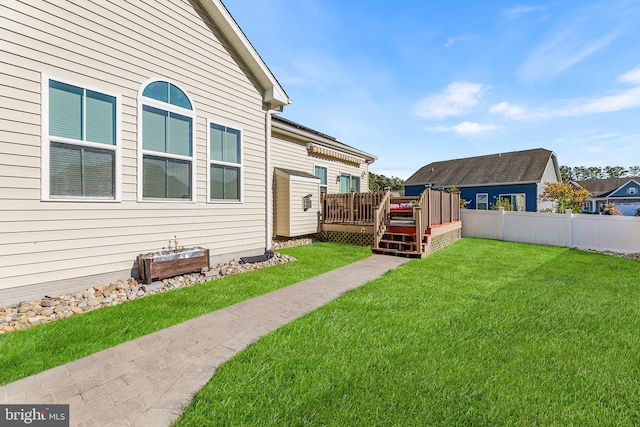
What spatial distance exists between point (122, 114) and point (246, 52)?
3.53 metres

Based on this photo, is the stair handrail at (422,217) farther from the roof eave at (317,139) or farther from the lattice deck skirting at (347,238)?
the roof eave at (317,139)

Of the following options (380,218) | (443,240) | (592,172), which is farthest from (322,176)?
(592,172)

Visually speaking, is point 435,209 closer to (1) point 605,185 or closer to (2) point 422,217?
(2) point 422,217

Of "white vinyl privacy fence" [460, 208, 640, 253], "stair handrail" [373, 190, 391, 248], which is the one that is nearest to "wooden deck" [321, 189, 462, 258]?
"stair handrail" [373, 190, 391, 248]

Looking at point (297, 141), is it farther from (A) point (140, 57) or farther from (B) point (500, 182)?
(B) point (500, 182)

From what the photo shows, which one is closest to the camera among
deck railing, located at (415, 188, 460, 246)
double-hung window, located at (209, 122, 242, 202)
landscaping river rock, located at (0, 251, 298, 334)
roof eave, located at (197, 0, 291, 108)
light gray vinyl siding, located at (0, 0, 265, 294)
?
landscaping river rock, located at (0, 251, 298, 334)

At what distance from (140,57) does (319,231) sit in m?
7.69

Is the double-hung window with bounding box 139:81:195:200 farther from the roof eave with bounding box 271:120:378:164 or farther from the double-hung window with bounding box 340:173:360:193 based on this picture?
the double-hung window with bounding box 340:173:360:193

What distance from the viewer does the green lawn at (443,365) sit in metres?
1.96

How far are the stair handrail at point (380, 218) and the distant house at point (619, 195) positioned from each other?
116ft

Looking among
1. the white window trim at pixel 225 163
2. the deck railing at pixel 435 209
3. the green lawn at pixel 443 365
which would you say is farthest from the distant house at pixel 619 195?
the white window trim at pixel 225 163

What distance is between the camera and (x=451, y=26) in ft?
32.5

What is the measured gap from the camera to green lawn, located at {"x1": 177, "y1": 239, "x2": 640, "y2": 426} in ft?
6.43

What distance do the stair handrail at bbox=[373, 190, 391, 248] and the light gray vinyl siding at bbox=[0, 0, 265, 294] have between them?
4.04 meters
